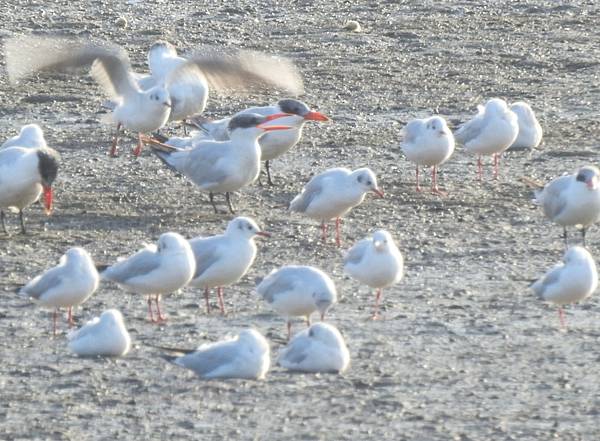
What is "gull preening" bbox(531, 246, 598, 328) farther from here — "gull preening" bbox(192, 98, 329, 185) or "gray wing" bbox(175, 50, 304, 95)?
"gray wing" bbox(175, 50, 304, 95)

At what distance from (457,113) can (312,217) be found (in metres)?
4.86

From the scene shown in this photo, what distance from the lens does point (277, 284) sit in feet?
31.0

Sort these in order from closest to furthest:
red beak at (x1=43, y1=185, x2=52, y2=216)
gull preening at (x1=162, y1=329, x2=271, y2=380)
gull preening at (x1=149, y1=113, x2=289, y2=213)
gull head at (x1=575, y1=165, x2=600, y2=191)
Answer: gull preening at (x1=162, y1=329, x2=271, y2=380) → gull head at (x1=575, y1=165, x2=600, y2=191) → red beak at (x1=43, y1=185, x2=52, y2=216) → gull preening at (x1=149, y1=113, x2=289, y2=213)

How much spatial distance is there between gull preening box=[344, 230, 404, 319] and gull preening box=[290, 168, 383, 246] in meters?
1.41

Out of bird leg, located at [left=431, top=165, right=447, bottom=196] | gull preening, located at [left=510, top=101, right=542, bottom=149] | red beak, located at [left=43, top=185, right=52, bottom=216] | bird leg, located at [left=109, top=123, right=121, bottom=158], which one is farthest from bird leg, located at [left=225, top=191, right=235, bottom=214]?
gull preening, located at [left=510, top=101, right=542, bottom=149]

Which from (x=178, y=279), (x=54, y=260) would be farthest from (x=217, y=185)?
(x=178, y=279)

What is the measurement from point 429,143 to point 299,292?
4.18m

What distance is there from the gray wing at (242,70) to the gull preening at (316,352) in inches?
216

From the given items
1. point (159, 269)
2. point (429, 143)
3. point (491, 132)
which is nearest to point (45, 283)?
point (159, 269)

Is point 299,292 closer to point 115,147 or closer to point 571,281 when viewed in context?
point 571,281

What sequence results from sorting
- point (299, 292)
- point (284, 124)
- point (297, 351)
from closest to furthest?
point (297, 351), point (299, 292), point (284, 124)

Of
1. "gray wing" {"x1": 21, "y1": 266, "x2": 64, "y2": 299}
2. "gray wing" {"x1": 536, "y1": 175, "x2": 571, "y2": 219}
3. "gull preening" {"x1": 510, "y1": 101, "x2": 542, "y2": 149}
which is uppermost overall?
"gull preening" {"x1": 510, "y1": 101, "x2": 542, "y2": 149}

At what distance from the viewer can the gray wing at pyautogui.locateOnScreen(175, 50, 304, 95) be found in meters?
14.1

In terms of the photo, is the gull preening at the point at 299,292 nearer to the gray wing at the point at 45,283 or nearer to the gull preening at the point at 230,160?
the gray wing at the point at 45,283
